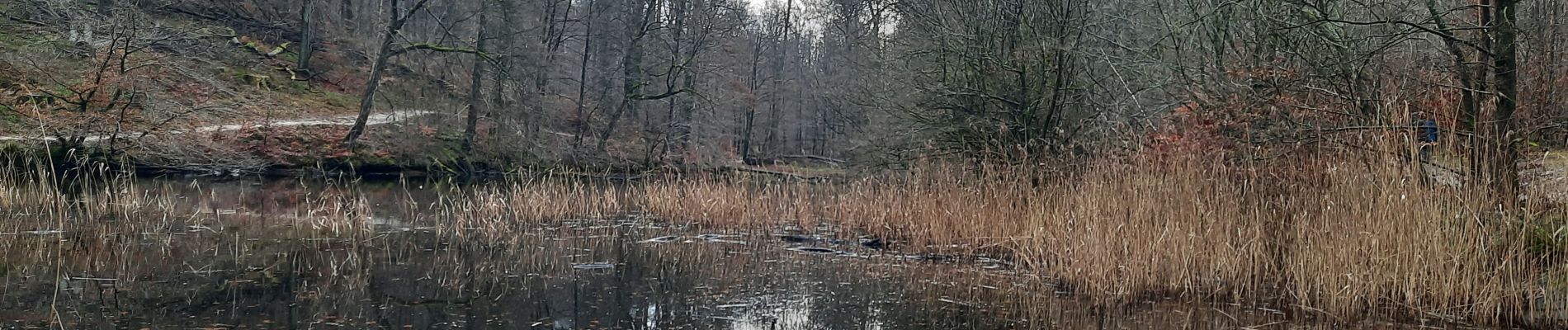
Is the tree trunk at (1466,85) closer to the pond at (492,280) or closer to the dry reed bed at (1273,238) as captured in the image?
the dry reed bed at (1273,238)

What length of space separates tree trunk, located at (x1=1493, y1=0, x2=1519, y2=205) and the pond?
938 millimetres

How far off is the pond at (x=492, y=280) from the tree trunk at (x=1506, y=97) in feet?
3.08

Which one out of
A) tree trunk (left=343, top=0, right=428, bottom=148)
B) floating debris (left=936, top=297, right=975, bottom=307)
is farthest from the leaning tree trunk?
floating debris (left=936, top=297, right=975, bottom=307)

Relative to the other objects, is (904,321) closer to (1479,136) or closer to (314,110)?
(1479,136)

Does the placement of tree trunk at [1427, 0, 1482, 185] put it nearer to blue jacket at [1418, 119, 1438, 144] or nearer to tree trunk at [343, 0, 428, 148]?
blue jacket at [1418, 119, 1438, 144]

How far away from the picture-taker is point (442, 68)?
26188mm

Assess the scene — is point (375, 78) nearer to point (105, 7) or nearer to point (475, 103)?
point (475, 103)

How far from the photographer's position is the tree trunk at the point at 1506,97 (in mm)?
5304

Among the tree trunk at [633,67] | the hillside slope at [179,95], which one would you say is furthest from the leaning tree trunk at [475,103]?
the tree trunk at [633,67]

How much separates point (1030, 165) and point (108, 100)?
1662cm

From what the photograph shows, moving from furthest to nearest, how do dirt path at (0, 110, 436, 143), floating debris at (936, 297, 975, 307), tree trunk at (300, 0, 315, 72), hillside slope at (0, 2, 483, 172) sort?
1. tree trunk at (300, 0, 315, 72)
2. dirt path at (0, 110, 436, 143)
3. hillside slope at (0, 2, 483, 172)
4. floating debris at (936, 297, 975, 307)

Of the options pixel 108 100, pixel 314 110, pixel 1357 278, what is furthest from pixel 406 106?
pixel 1357 278

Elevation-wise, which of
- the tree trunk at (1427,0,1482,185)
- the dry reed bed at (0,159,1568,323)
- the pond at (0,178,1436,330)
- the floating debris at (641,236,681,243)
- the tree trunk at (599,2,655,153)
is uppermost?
the tree trunk at (599,2,655,153)

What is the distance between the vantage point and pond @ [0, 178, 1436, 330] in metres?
5.65
